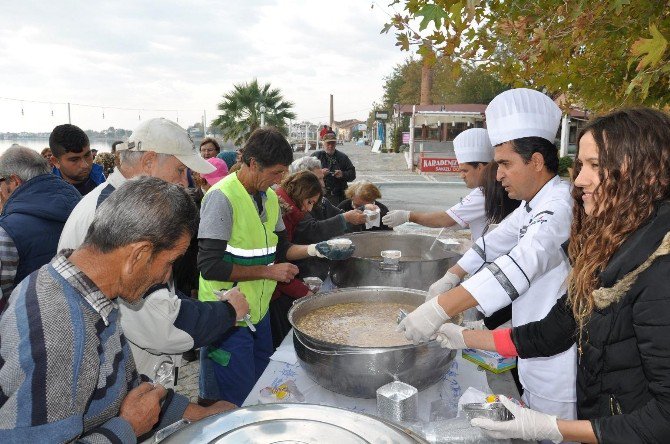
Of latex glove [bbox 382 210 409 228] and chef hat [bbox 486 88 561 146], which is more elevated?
chef hat [bbox 486 88 561 146]

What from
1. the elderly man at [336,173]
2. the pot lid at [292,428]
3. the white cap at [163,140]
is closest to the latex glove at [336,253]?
the white cap at [163,140]

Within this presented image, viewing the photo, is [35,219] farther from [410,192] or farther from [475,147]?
[410,192]

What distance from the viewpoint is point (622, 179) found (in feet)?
3.84

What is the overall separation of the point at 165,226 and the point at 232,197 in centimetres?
115

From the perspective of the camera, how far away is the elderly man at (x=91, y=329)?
3.07ft

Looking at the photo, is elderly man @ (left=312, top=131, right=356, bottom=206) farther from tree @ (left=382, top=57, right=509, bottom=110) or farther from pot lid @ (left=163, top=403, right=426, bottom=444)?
tree @ (left=382, top=57, right=509, bottom=110)

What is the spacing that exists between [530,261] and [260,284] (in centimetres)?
134

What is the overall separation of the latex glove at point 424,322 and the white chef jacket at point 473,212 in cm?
187

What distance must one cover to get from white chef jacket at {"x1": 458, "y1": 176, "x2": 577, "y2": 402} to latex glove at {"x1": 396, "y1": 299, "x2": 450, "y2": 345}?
0.15m

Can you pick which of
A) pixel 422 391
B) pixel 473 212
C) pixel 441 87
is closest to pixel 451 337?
pixel 422 391

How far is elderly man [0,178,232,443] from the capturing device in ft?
3.07

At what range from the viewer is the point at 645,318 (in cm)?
104

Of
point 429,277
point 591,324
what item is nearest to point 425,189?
point 429,277

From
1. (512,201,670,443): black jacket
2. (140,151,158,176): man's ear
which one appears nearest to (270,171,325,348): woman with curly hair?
(140,151,158,176): man's ear
